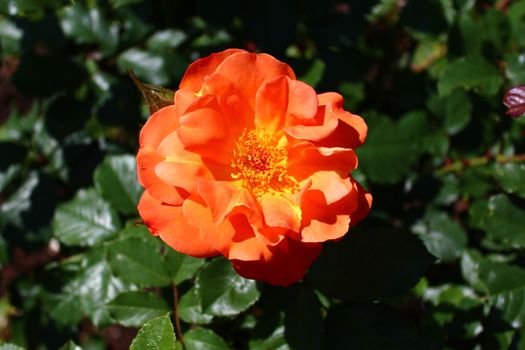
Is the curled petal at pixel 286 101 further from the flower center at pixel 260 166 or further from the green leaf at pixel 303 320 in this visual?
the green leaf at pixel 303 320

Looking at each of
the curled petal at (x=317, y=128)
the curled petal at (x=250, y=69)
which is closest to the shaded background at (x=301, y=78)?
the curled petal at (x=317, y=128)

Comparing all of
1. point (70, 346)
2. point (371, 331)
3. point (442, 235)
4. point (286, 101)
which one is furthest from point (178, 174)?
point (442, 235)

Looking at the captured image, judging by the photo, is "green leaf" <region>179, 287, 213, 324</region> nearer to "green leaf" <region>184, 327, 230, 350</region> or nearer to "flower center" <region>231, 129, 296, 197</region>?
"green leaf" <region>184, 327, 230, 350</region>

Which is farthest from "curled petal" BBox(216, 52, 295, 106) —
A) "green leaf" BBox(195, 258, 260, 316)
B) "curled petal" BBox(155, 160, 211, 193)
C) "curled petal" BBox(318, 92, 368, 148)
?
"green leaf" BBox(195, 258, 260, 316)

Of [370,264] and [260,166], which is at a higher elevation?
[260,166]

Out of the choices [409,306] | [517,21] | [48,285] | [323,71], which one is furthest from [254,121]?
[517,21]

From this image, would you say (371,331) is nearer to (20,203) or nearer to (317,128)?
(317,128)
